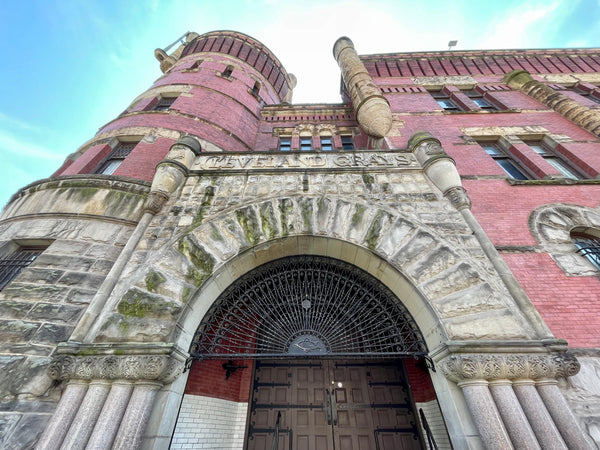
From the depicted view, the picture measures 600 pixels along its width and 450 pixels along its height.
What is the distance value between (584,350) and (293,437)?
15.8 feet

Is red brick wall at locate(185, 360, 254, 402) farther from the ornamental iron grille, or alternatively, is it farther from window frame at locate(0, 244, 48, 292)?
window frame at locate(0, 244, 48, 292)

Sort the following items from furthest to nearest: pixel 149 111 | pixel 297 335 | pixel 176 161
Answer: pixel 149 111 < pixel 176 161 < pixel 297 335

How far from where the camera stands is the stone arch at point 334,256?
3230 mm

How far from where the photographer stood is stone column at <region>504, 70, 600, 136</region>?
8.08 m

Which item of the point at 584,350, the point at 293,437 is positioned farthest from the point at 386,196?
the point at 293,437

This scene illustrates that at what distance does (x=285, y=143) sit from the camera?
33.9 feet

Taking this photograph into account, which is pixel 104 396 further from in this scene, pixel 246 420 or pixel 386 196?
pixel 386 196

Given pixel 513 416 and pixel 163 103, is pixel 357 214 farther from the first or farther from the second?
pixel 163 103

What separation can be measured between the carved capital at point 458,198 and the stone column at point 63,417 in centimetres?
588

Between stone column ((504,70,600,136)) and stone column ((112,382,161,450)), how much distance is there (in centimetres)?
1286

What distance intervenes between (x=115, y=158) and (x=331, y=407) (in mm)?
8043

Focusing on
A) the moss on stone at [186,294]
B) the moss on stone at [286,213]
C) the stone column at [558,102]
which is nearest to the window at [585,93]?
the stone column at [558,102]

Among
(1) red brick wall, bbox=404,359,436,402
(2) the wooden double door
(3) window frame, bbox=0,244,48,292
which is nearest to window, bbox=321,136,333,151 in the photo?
(2) the wooden double door

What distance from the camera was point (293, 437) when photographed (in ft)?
15.0
